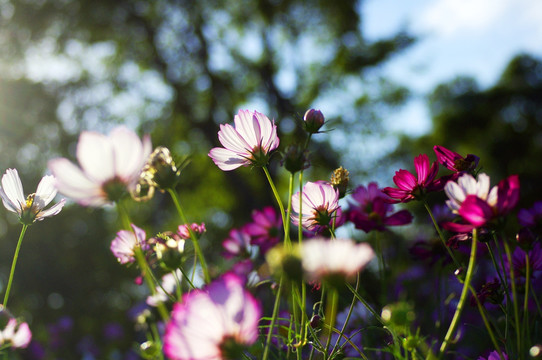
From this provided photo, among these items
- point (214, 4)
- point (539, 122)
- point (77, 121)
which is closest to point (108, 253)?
point (77, 121)

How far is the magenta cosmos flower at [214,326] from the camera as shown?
0.30 m

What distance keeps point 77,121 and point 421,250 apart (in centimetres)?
638

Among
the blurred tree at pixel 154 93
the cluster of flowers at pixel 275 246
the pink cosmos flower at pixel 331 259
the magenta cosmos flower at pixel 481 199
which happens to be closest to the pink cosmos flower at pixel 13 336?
the cluster of flowers at pixel 275 246

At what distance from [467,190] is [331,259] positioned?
164 mm

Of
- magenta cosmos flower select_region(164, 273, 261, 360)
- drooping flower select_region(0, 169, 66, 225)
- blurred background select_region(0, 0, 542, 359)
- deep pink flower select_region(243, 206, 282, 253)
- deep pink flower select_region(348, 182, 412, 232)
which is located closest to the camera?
magenta cosmos flower select_region(164, 273, 261, 360)

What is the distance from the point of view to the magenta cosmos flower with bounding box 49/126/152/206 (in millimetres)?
363

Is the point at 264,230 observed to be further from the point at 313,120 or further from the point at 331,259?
the point at 331,259

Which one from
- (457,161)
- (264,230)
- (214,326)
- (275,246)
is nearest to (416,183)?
(457,161)

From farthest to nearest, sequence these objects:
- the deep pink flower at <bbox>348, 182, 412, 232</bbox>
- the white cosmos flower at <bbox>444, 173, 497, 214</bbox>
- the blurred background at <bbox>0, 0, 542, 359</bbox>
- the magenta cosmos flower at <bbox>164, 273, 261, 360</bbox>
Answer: the blurred background at <bbox>0, 0, 542, 359</bbox>
the deep pink flower at <bbox>348, 182, 412, 232</bbox>
the white cosmos flower at <bbox>444, 173, 497, 214</bbox>
the magenta cosmos flower at <bbox>164, 273, 261, 360</bbox>

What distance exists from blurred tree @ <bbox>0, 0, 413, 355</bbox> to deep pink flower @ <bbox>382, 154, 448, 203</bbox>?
4.28m

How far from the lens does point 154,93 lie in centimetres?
680

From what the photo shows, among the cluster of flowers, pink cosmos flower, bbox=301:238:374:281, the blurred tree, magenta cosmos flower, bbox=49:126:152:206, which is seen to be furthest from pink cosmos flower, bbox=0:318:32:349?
the blurred tree

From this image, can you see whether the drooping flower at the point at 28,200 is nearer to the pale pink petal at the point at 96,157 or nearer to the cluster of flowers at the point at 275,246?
the cluster of flowers at the point at 275,246

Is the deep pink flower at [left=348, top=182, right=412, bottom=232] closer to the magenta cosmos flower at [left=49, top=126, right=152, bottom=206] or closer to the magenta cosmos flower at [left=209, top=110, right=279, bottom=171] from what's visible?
the magenta cosmos flower at [left=209, top=110, right=279, bottom=171]
